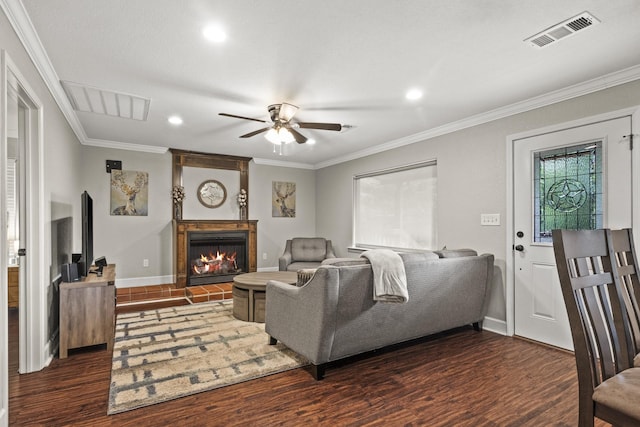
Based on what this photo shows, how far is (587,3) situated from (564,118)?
1.48 metres

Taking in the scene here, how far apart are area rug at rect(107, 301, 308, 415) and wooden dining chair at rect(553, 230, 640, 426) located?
6.45 ft

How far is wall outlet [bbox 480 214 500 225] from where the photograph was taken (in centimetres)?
361

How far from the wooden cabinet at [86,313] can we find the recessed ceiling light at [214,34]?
7.40 feet

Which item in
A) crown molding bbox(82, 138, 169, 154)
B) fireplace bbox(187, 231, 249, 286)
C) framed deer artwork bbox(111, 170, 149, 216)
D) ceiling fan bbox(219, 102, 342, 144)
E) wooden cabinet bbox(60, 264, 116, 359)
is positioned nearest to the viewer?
wooden cabinet bbox(60, 264, 116, 359)

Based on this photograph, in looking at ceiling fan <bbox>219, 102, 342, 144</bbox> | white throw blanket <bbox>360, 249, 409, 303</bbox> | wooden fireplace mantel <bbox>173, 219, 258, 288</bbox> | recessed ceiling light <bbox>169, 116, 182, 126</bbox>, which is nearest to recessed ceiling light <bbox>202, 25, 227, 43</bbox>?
ceiling fan <bbox>219, 102, 342, 144</bbox>

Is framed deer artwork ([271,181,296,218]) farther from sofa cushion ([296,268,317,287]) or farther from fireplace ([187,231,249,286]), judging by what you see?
sofa cushion ([296,268,317,287])

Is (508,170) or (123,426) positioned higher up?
(508,170)

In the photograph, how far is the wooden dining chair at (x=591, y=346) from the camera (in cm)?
117

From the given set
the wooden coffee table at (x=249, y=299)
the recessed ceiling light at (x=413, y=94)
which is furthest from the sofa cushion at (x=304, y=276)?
the recessed ceiling light at (x=413, y=94)

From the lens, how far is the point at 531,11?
196 centimetres

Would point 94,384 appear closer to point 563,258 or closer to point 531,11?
point 563,258

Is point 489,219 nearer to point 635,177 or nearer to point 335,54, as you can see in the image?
point 635,177

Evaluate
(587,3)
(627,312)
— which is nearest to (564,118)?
(587,3)

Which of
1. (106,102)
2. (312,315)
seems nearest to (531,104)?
(312,315)
